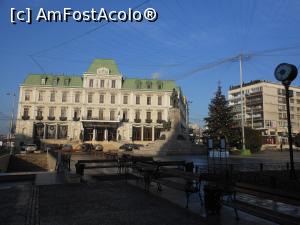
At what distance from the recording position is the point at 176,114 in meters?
44.4

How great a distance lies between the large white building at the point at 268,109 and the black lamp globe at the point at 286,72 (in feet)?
290

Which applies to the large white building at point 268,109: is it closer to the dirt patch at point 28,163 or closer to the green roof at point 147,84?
the green roof at point 147,84

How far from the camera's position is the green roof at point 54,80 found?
246 feet

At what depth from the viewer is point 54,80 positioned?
76.6 meters

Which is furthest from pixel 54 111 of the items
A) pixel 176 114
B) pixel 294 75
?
pixel 294 75

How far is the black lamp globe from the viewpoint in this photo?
47.6 feet

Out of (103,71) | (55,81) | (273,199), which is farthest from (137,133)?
(273,199)

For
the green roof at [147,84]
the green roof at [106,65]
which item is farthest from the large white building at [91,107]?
the green roof at [147,84]

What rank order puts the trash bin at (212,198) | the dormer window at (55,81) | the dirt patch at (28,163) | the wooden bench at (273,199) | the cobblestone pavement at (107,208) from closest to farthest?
1. the wooden bench at (273,199)
2. the cobblestone pavement at (107,208)
3. the trash bin at (212,198)
4. the dirt patch at (28,163)
5. the dormer window at (55,81)

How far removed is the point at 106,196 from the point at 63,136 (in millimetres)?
65350

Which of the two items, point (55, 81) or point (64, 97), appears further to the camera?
point (55, 81)

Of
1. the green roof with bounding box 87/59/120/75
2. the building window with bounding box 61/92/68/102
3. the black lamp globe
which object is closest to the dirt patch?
the black lamp globe

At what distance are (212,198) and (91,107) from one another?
2722 inches

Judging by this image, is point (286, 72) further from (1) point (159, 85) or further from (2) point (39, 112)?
(2) point (39, 112)
